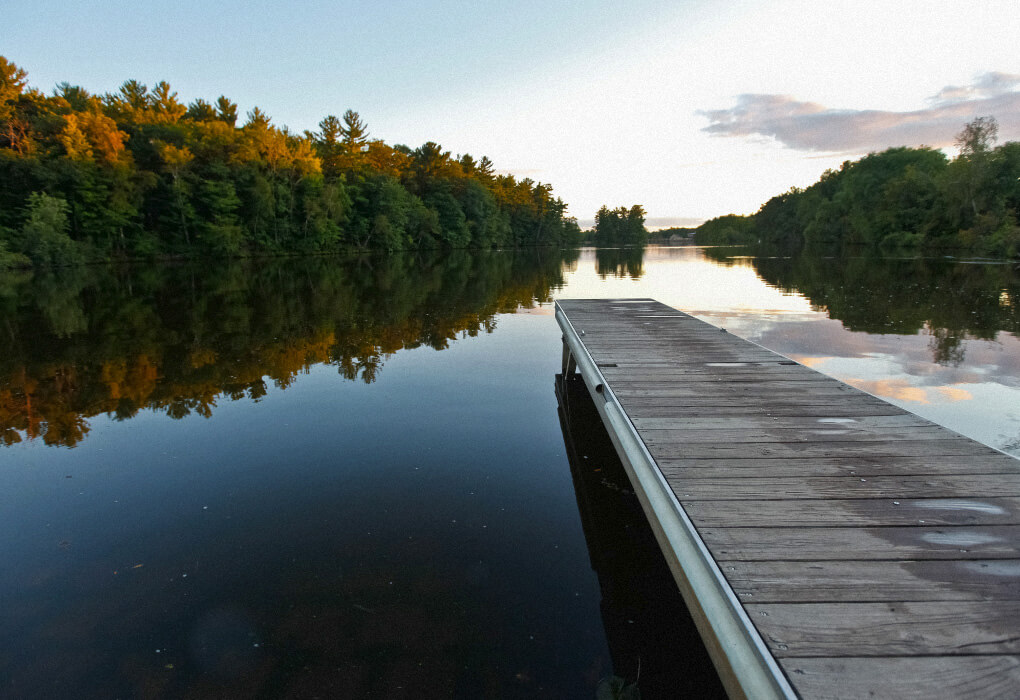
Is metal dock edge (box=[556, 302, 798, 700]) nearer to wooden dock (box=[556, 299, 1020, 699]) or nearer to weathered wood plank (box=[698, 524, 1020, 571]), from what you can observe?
wooden dock (box=[556, 299, 1020, 699])

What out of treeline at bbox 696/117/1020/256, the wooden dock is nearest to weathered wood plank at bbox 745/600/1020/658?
the wooden dock

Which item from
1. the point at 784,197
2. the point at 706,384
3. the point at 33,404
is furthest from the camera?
the point at 784,197

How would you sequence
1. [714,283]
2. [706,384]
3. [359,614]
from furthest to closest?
1. [714,283]
2. [706,384]
3. [359,614]

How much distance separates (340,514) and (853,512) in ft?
10.7

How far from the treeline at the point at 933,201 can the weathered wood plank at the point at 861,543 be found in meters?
40.7

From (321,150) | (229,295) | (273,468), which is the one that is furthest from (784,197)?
(273,468)

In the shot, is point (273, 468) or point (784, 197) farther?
point (784, 197)

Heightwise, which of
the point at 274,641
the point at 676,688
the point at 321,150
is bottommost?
the point at 676,688

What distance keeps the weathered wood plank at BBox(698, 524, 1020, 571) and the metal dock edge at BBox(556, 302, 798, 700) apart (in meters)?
0.12

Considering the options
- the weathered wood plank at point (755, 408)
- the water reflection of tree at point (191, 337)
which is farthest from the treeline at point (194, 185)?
the weathered wood plank at point (755, 408)

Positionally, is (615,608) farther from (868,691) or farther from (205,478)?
(205,478)

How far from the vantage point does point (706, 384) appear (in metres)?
4.85

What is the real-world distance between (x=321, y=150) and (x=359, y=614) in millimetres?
55888

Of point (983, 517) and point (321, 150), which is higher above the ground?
point (321, 150)
